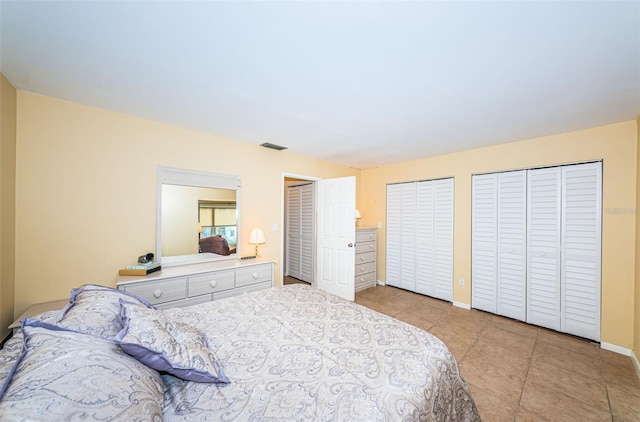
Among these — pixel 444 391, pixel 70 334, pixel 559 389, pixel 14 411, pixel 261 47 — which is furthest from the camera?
pixel 559 389

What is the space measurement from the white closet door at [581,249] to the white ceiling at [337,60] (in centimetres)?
65

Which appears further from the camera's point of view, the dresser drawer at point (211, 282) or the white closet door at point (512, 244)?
the white closet door at point (512, 244)

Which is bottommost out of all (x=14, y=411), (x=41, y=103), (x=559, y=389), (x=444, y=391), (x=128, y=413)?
(x=559, y=389)

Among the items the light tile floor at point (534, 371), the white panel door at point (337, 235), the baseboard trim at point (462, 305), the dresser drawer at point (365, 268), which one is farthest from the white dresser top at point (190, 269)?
the baseboard trim at point (462, 305)

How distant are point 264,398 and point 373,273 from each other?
3949 mm

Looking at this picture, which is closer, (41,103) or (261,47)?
(261,47)

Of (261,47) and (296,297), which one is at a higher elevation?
(261,47)

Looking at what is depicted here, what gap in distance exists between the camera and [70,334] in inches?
34.7

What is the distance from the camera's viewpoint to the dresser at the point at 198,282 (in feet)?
7.43

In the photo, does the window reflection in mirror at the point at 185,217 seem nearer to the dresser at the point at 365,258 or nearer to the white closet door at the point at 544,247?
the dresser at the point at 365,258

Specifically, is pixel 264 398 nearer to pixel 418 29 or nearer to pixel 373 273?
pixel 418 29

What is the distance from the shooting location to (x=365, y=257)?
450 cm

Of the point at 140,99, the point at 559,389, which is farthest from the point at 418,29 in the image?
the point at 559,389

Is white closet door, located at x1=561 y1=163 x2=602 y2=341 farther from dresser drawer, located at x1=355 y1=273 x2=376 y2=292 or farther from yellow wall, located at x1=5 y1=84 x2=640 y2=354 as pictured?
dresser drawer, located at x1=355 y1=273 x2=376 y2=292
